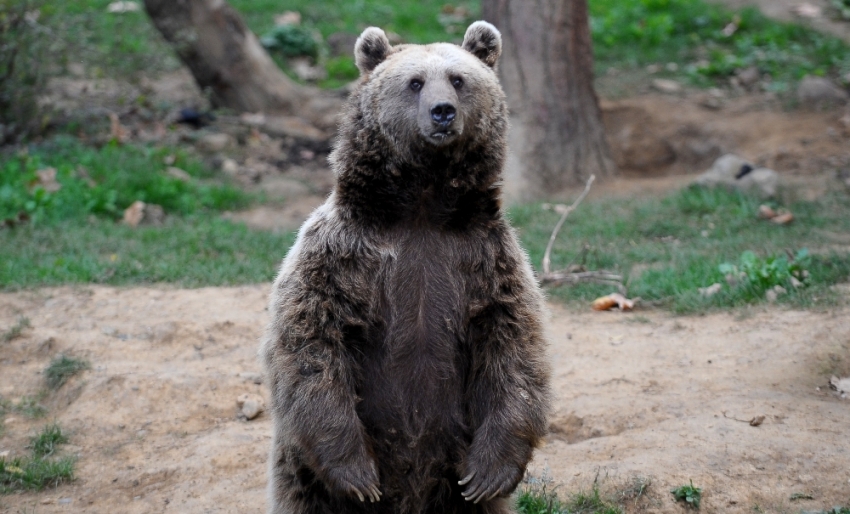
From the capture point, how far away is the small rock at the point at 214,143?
1130cm

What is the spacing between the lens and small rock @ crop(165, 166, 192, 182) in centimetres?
1027

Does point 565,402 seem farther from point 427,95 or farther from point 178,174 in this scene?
point 178,174

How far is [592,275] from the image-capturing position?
24.4 feet

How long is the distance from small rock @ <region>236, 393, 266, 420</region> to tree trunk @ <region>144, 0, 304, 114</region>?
6.50 metres

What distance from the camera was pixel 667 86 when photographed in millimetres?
12227

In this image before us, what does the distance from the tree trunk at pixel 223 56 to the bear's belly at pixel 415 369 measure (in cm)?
811

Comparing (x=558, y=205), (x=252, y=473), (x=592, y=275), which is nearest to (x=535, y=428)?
(x=252, y=473)

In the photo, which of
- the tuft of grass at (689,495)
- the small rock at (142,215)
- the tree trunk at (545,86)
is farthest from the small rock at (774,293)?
the small rock at (142,215)

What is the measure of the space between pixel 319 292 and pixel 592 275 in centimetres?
386

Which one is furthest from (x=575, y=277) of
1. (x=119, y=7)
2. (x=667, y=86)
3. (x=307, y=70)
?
(x=119, y=7)

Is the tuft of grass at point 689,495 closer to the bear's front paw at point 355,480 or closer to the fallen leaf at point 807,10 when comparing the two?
the bear's front paw at point 355,480

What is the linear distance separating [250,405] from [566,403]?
1.98 metres

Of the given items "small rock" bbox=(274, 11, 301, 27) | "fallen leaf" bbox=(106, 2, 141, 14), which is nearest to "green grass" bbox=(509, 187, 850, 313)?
Answer: "small rock" bbox=(274, 11, 301, 27)

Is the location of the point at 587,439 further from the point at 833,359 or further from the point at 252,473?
the point at 252,473
